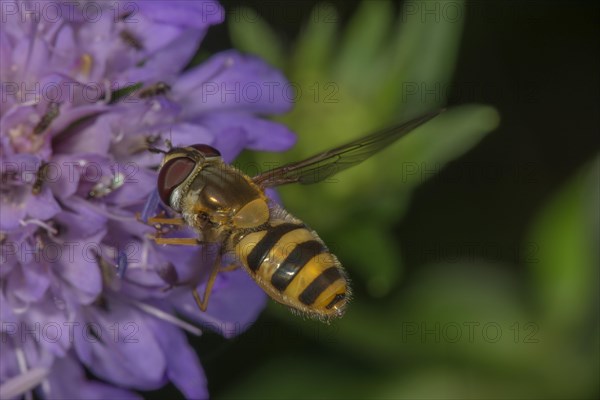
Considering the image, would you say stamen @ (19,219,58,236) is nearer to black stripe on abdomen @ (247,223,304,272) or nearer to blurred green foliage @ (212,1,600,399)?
black stripe on abdomen @ (247,223,304,272)

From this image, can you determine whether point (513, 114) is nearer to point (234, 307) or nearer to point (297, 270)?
point (234, 307)

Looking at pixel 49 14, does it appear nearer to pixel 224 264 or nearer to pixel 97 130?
pixel 97 130

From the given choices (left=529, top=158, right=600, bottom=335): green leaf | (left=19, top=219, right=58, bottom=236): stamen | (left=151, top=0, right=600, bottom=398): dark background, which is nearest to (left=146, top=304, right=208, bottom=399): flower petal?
(left=19, top=219, right=58, bottom=236): stamen

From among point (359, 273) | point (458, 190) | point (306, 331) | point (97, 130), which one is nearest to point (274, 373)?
point (306, 331)

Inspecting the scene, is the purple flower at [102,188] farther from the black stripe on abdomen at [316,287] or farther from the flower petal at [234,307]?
the black stripe on abdomen at [316,287]

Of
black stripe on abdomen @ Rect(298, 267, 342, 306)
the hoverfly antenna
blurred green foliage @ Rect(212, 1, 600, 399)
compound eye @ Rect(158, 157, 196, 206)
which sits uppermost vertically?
compound eye @ Rect(158, 157, 196, 206)

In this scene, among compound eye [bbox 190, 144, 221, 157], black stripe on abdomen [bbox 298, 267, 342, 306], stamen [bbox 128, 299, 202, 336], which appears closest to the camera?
black stripe on abdomen [bbox 298, 267, 342, 306]

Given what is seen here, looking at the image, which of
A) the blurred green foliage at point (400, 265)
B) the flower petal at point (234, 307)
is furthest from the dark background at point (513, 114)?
the flower petal at point (234, 307)

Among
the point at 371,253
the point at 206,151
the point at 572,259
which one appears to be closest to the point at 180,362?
the point at 206,151

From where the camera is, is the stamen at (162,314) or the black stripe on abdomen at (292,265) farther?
the stamen at (162,314)
